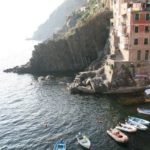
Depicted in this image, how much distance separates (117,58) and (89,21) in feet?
123

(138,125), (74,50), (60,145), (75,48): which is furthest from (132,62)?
(74,50)

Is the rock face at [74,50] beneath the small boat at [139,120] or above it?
above

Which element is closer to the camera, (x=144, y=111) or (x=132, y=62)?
(x=144, y=111)

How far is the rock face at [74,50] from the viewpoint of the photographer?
132 metres

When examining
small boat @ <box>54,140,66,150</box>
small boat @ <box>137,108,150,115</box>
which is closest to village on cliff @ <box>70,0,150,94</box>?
small boat @ <box>137,108,150,115</box>

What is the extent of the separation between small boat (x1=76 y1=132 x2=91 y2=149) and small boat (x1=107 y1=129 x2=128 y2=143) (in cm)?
597

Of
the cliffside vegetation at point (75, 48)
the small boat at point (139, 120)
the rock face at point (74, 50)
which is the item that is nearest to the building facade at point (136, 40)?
the small boat at point (139, 120)

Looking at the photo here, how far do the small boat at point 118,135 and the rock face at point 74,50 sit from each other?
69.1 metres

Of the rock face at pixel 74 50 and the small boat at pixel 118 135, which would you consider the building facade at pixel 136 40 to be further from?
the rock face at pixel 74 50

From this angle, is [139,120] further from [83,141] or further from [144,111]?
[83,141]

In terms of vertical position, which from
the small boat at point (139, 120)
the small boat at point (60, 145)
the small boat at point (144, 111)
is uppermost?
the small boat at point (144, 111)

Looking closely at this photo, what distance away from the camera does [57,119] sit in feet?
245

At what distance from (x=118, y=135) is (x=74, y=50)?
80762 mm

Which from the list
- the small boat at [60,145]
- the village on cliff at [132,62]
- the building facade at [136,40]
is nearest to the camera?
the small boat at [60,145]
